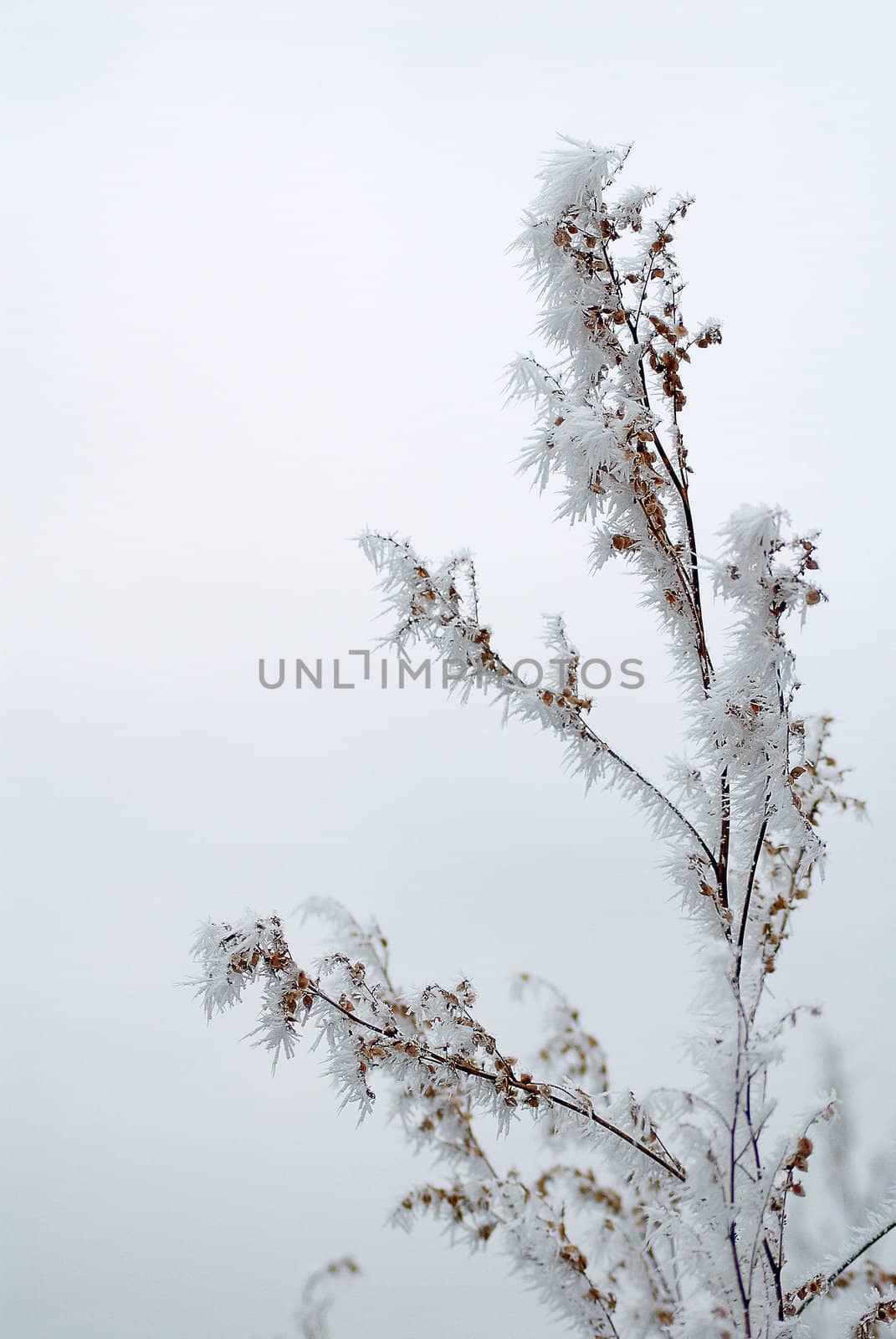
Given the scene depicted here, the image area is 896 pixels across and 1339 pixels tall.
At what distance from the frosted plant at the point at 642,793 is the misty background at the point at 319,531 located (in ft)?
2.53

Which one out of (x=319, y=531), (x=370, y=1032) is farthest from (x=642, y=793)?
(x=319, y=531)

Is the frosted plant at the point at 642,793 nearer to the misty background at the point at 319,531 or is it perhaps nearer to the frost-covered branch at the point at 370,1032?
the frost-covered branch at the point at 370,1032

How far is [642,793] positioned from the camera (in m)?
0.58

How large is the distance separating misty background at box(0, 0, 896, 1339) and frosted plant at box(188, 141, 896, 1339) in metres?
0.77

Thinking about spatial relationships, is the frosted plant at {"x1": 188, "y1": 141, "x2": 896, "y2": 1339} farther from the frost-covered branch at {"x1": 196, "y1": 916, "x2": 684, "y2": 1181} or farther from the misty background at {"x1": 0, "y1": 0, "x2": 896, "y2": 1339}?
the misty background at {"x1": 0, "y1": 0, "x2": 896, "y2": 1339}

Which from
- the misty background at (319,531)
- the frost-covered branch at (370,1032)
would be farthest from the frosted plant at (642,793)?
the misty background at (319,531)

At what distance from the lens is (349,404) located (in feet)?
5.99

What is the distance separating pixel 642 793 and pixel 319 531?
131 cm

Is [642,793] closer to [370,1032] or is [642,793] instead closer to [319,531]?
[370,1032]

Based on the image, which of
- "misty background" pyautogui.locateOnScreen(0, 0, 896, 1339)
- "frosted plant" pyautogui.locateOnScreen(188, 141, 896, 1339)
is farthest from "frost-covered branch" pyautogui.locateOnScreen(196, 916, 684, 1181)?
"misty background" pyautogui.locateOnScreen(0, 0, 896, 1339)

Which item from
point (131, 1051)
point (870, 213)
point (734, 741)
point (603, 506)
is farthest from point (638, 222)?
point (131, 1051)

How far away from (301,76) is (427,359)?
0.61 meters

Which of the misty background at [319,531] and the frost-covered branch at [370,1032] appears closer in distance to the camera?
the frost-covered branch at [370,1032]

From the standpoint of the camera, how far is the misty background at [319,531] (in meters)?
1.42
